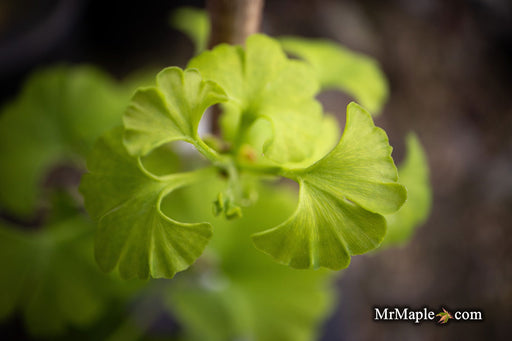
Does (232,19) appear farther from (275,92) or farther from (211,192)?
(211,192)

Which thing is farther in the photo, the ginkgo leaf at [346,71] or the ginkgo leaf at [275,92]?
the ginkgo leaf at [346,71]

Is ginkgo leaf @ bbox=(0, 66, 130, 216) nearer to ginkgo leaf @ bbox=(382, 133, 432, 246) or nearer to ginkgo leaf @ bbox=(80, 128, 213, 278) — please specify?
ginkgo leaf @ bbox=(80, 128, 213, 278)

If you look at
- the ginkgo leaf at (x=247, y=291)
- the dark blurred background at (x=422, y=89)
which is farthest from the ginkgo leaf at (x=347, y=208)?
the dark blurred background at (x=422, y=89)

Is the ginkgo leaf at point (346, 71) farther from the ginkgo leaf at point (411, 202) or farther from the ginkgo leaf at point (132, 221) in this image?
the ginkgo leaf at point (132, 221)

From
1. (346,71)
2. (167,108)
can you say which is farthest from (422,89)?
(167,108)

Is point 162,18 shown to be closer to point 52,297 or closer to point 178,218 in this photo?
Result: point 178,218

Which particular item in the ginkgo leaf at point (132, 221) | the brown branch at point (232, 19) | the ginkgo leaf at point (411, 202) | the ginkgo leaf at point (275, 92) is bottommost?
the ginkgo leaf at point (411, 202)
